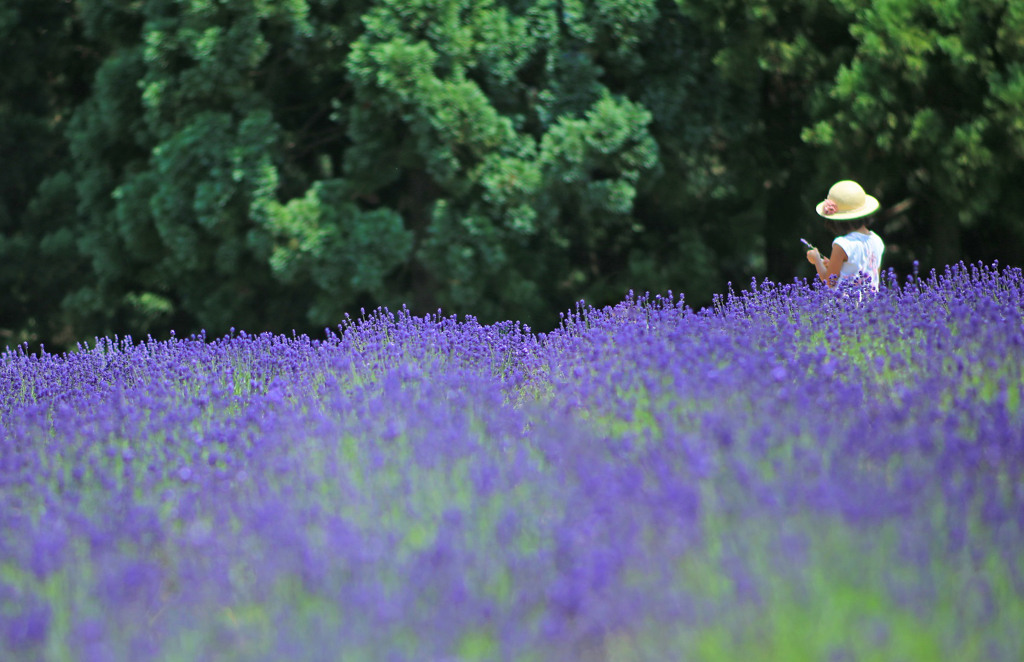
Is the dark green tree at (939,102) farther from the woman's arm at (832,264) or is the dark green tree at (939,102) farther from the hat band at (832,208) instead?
the woman's arm at (832,264)

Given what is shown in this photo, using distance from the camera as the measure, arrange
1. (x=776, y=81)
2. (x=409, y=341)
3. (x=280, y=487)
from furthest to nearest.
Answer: (x=776, y=81)
(x=409, y=341)
(x=280, y=487)

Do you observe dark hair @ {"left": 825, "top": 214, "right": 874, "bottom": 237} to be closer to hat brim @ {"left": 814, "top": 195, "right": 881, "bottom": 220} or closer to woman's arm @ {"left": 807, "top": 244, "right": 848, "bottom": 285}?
hat brim @ {"left": 814, "top": 195, "right": 881, "bottom": 220}

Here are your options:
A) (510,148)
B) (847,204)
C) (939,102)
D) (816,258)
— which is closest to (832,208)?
(847,204)

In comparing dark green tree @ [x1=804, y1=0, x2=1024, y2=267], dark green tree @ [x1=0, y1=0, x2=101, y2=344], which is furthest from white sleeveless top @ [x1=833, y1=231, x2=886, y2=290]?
dark green tree @ [x1=0, y1=0, x2=101, y2=344]

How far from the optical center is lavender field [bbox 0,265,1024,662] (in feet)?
7.89

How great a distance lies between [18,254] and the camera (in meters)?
12.7

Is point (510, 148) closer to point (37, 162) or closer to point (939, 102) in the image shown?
point (939, 102)

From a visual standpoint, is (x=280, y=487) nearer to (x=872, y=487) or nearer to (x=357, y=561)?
(x=357, y=561)

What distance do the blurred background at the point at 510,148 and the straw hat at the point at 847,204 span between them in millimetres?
2913

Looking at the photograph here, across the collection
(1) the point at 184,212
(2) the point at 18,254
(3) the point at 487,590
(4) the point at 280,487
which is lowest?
(2) the point at 18,254

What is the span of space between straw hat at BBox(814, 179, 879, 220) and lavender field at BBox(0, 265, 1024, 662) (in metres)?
1.42

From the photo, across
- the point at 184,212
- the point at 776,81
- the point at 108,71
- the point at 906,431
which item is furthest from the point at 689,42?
the point at 906,431

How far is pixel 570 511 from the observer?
3.00 metres

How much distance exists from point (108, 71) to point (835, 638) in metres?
11.0
